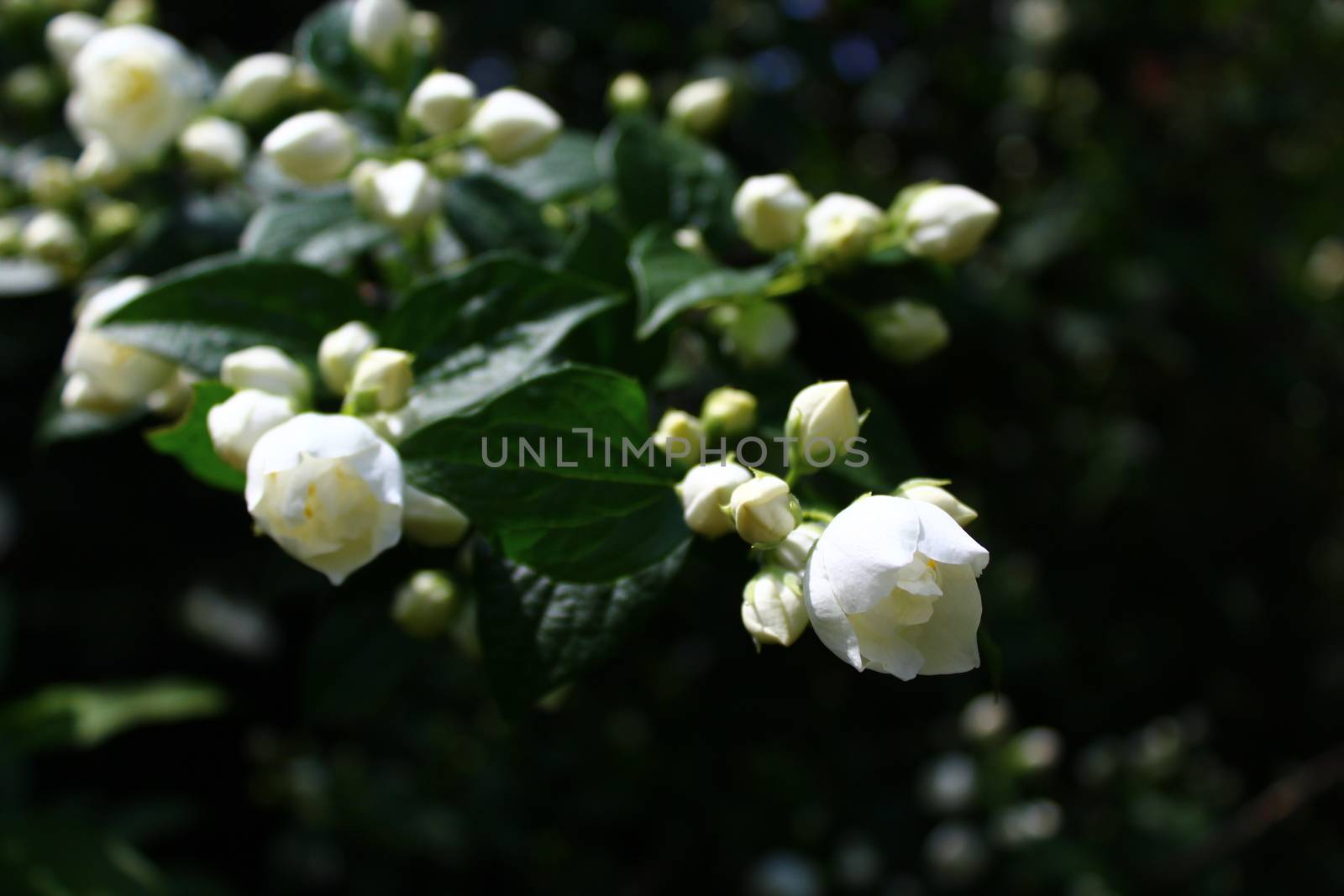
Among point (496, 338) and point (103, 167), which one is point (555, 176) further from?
point (103, 167)

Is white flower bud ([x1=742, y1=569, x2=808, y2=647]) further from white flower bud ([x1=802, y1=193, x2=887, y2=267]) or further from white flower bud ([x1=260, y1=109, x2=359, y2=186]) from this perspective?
white flower bud ([x1=260, y1=109, x2=359, y2=186])

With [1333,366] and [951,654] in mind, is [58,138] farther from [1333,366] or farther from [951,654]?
[1333,366]

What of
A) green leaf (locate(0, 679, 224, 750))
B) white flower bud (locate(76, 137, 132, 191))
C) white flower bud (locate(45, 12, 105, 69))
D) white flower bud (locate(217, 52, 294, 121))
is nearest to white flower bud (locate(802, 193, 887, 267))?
white flower bud (locate(217, 52, 294, 121))

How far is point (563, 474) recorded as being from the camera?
0.80 meters

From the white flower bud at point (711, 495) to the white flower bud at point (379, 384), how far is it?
258mm

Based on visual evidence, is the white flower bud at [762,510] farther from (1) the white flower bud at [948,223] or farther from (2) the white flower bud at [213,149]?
(2) the white flower bud at [213,149]

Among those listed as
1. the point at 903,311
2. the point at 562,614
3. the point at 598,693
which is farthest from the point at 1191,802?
the point at 562,614

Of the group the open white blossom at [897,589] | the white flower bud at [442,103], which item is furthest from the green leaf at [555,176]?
the open white blossom at [897,589]

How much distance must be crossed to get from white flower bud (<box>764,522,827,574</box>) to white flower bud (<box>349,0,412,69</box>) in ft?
2.42

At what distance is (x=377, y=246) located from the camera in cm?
118

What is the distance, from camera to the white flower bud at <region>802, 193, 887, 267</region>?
950 millimetres

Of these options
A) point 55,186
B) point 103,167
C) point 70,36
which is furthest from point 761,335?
point 70,36

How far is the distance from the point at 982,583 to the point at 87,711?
6.38 feet

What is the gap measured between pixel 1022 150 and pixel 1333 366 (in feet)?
4.11
